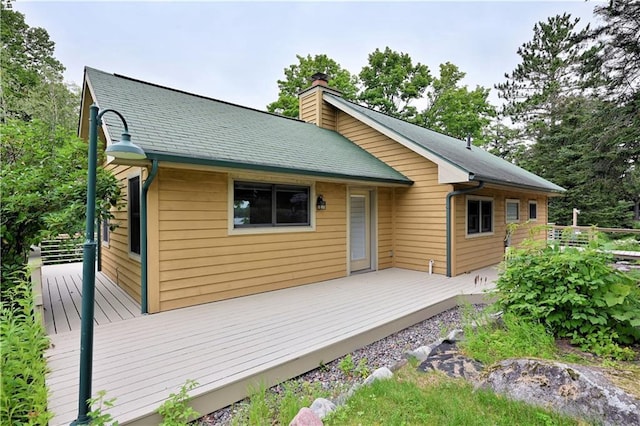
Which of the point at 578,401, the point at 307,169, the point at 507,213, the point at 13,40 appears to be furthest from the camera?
the point at 13,40

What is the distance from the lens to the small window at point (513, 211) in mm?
9087

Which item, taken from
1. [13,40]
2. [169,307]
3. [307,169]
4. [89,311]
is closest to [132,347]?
[169,307]

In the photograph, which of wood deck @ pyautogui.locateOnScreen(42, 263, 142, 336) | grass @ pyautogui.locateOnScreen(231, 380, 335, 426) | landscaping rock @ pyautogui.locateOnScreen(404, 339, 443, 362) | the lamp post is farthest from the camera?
wood deck @ pyautogui.locateOnScreen(42, 263, 142, 336)

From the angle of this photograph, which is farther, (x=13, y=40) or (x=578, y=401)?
(x=13, y=40)

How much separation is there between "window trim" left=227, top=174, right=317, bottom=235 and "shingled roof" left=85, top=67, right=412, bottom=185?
1.20ft

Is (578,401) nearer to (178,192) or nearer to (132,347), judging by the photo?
(132,347)

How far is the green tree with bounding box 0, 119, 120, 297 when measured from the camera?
4000 millimetres

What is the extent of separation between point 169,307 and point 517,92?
1025 inches

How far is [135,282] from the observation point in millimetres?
4820

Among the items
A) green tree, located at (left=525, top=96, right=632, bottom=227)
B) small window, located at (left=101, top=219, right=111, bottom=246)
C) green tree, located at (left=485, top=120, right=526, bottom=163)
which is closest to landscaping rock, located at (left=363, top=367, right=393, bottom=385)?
small window, located at (left=101, top=219, right=111, bottom=246)

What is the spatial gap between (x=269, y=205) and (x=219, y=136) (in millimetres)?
1517

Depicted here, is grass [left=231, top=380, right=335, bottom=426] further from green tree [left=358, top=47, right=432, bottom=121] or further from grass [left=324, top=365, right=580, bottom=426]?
green tree [left=358, top=47, right=432, bottom=121]

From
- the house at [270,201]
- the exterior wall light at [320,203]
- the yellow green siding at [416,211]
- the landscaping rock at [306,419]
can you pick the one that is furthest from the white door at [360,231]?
the landscaping rock at [306,419]

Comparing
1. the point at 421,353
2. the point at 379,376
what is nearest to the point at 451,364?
the point at 421,353
